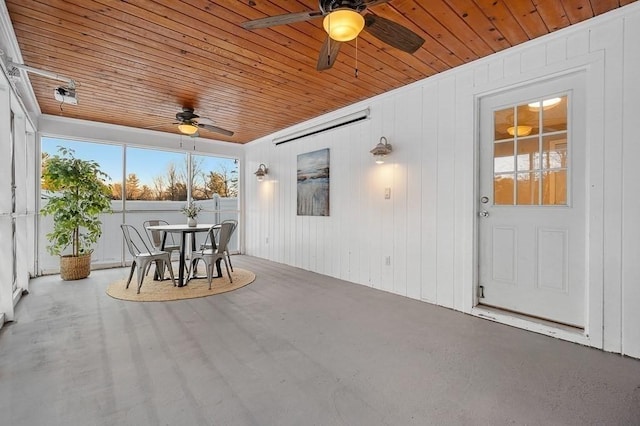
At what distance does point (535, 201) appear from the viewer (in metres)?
2.92

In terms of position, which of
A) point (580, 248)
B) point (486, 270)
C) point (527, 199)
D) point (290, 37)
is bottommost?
point (486, 270)

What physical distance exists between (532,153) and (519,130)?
0.26 meters

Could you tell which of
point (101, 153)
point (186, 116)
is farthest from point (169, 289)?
point (101, 153)

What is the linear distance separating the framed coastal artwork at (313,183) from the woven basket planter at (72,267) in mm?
3419

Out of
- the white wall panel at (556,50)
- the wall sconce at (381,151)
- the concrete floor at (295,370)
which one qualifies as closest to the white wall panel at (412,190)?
the wall sconce at (381,151)

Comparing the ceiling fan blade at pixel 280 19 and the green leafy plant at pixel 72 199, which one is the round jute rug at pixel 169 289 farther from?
the ceiling fan blade at pixel 280 19

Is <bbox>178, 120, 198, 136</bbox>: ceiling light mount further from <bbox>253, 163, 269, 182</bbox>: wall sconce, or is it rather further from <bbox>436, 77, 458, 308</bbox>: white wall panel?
<bbox>436, 77, 458, 308</bbox>: white wall panel

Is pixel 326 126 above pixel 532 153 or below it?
above

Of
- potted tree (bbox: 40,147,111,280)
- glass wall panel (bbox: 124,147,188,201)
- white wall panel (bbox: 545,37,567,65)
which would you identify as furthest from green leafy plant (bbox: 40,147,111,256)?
white wall panel (bbox: 545,37,567,65)

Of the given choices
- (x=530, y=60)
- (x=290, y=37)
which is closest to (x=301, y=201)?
(x=290, y=37)

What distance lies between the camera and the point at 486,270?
128 inches

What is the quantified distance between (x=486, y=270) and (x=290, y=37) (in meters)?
2.92

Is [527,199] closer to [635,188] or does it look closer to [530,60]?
[635,188]

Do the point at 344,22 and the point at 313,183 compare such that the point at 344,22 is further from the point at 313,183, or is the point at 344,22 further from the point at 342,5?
the point at 313,183
